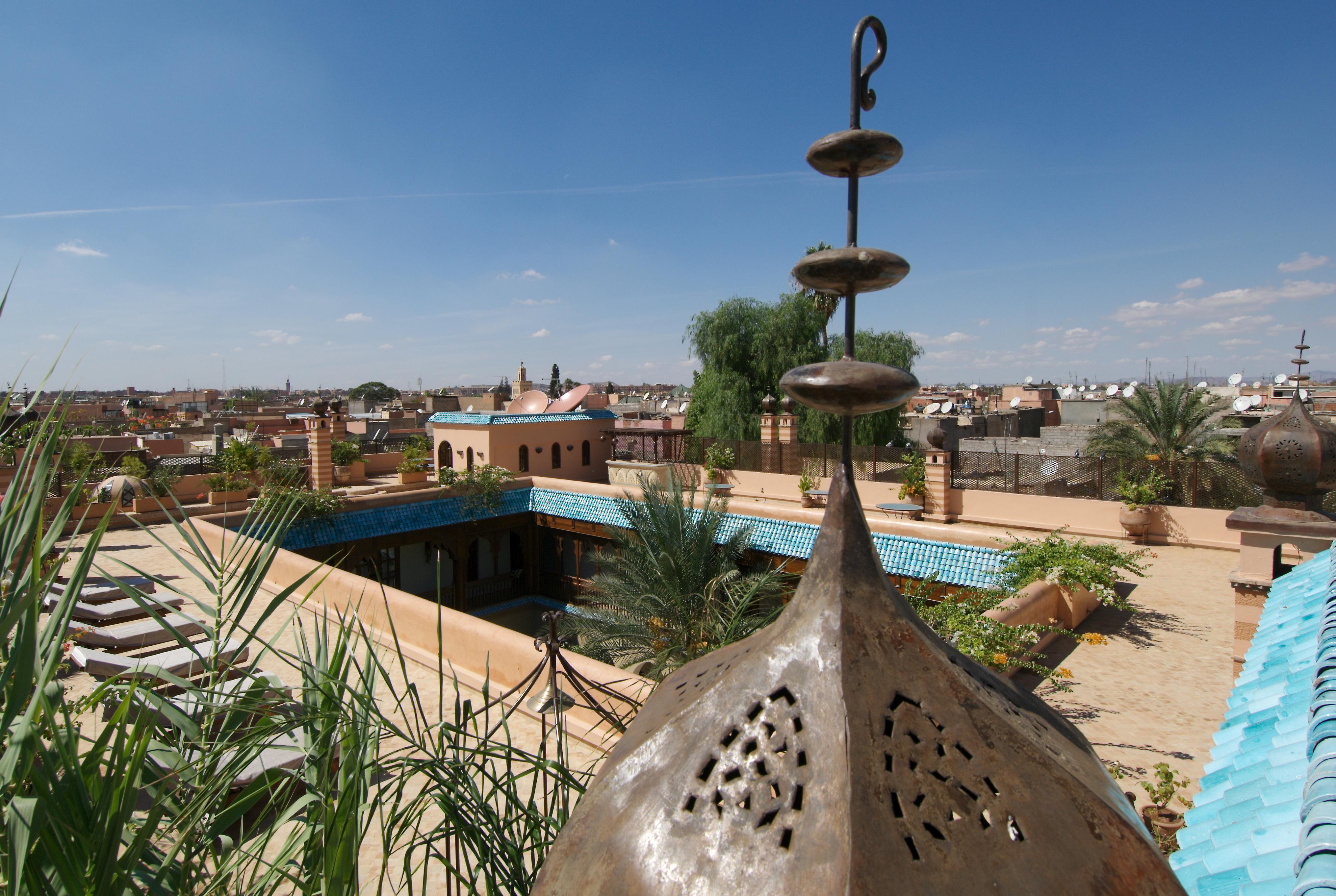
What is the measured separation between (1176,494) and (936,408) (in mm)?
21353

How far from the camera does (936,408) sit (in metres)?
37.7

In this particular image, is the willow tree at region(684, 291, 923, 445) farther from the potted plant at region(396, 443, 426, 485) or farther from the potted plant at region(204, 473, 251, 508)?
the potted plant at region(204, 473, 251, 508)

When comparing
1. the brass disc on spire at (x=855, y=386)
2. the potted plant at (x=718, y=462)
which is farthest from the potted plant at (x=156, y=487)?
the brass disc on spire at (x=855, y=386)

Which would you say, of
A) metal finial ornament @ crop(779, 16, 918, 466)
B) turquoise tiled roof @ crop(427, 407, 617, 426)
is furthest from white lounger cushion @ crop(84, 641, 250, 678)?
turquoise tiled roof @ crop(427, 407, 617, 426)

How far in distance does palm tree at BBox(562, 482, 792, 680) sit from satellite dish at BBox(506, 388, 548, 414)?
1796 cm

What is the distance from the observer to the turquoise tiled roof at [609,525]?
1238 cm

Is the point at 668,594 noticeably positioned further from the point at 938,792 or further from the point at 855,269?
the point at 938,792

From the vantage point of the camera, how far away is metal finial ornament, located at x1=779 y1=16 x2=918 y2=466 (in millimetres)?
1581

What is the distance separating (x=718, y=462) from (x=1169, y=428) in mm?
12154

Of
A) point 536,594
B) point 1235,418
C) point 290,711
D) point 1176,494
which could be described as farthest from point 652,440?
point 290,711

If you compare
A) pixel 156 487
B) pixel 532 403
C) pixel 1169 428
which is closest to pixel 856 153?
pixel 1169 428

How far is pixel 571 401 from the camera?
28.7 meters

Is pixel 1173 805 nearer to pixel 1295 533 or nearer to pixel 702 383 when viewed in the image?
pixel 1295 533

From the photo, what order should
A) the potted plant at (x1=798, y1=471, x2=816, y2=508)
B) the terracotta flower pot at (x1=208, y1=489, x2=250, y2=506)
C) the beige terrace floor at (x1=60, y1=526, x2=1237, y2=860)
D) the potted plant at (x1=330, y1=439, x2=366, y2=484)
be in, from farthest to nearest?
1. the potted plant at (x1=330, y1=439, x2=366, y2=484)
2. the potted plant at (x1=798, y1=471, x2=816, y2=508)
3. the terracotta flower pot at (x1=208, y1=489, x2=250, y2=506)
4. the beige terrace floor at (x1=60, y1=526, x2=1237, y2=860)
